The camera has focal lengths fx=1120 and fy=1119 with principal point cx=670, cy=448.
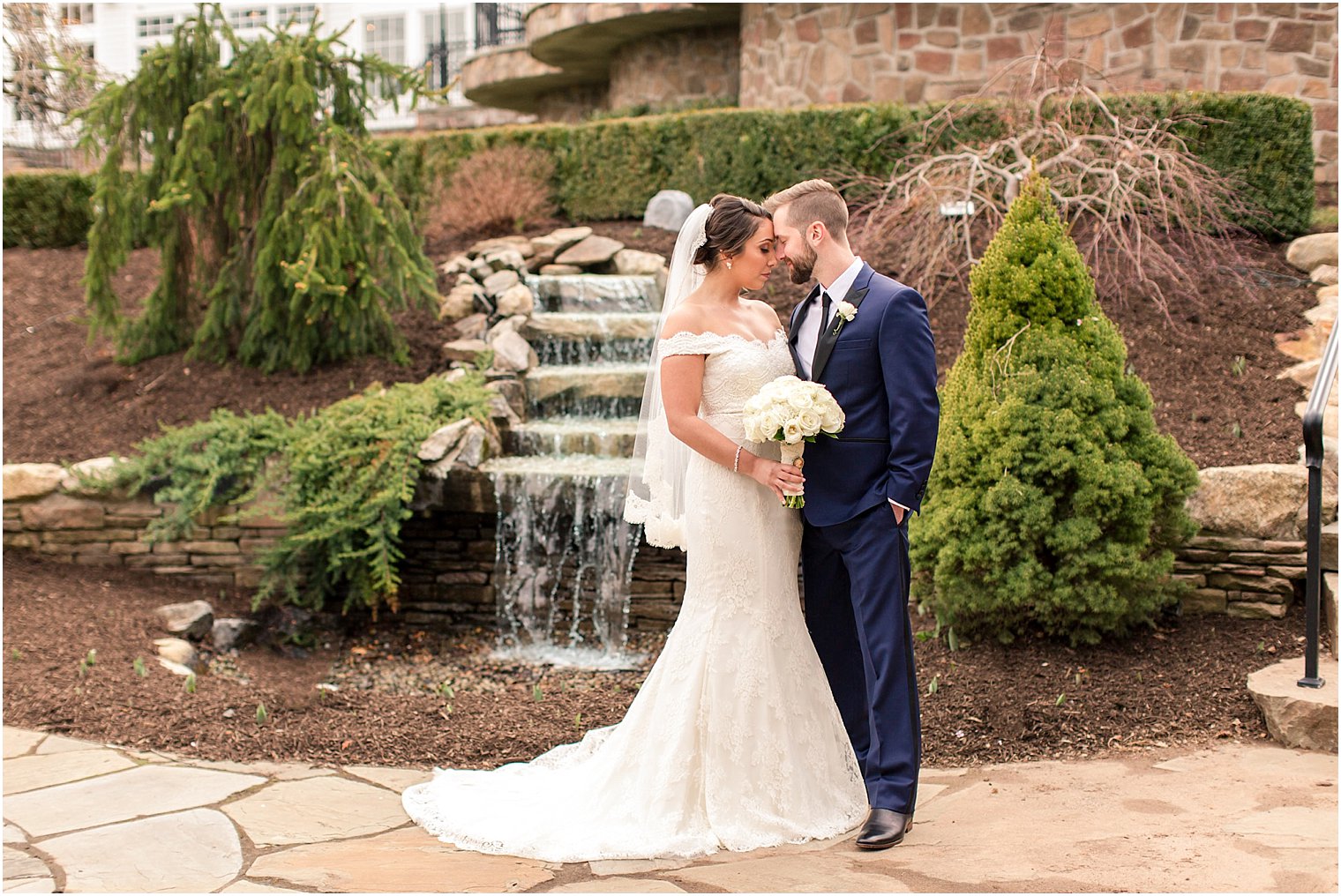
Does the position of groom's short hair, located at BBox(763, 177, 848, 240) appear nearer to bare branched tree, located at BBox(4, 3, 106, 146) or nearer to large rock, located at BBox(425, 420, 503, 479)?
large rock, located at BBox(425, 420, 503, 479)

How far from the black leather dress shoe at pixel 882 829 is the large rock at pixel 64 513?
599 centimetres

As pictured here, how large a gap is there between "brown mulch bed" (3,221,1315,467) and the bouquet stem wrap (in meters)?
3.60

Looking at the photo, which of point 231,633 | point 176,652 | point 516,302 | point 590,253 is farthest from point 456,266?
point 176,652

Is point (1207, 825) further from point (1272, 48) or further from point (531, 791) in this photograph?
point (1272, 48)

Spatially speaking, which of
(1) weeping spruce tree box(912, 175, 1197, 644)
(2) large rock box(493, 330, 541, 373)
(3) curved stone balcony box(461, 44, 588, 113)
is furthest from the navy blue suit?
(3) curved stone balcony box(461, 44, 588, 113)

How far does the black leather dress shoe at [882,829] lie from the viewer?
11.5ft

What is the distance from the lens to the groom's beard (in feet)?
12.5

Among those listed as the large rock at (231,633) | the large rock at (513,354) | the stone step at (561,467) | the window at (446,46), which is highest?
the window at (446,46)

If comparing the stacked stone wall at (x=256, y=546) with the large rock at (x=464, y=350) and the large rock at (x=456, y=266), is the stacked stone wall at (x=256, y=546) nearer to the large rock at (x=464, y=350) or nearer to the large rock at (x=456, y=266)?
the large rock at (x=464, y=350)

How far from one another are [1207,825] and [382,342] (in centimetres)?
724

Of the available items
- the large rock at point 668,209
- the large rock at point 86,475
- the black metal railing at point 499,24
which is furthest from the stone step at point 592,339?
the black metal railing at point 499,24

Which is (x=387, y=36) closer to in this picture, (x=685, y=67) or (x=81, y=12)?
(x=81, y=12)

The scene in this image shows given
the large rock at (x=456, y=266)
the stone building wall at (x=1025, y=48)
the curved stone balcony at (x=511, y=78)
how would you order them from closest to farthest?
the large rock at (x=456, y=266) < the stone building wall at (x=1025, y=48) < the curved stone balcony at (x=511, y=78)

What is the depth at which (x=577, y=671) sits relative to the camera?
6477 millimetres
